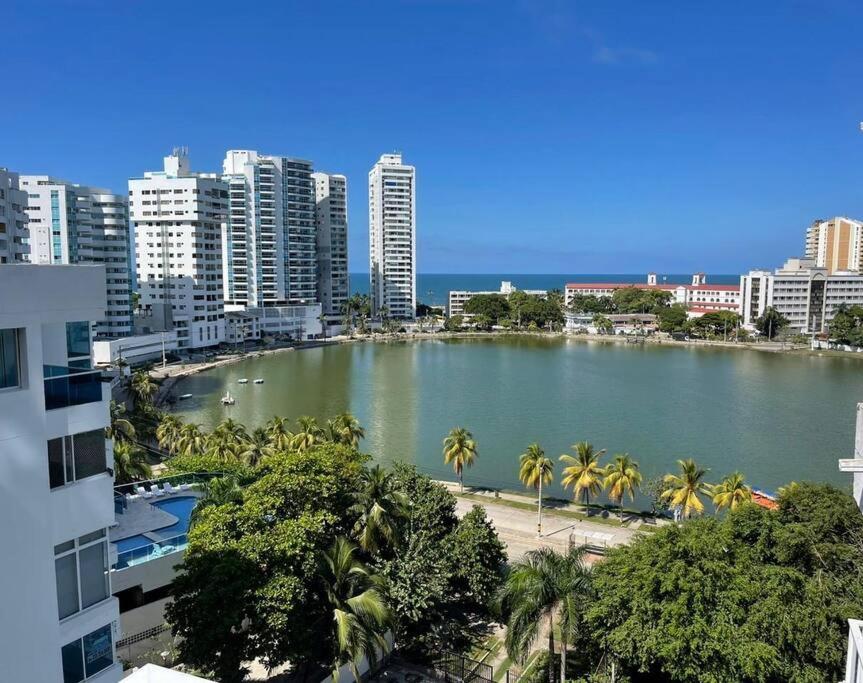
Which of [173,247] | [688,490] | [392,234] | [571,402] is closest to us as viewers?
[688,490]

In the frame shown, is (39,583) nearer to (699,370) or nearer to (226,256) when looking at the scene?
(699,370)

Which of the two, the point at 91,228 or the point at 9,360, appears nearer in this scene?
the point at 9,360

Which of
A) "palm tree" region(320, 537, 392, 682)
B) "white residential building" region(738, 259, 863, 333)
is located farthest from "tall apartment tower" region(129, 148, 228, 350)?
"white residential building" region(738, 259, 863, 333)

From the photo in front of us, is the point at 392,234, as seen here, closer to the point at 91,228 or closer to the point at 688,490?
the point at 91,228

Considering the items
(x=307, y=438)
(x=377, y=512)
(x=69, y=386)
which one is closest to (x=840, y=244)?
(x=307, y=438)

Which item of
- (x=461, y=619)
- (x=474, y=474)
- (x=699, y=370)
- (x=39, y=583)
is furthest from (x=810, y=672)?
(x=699, y=370)

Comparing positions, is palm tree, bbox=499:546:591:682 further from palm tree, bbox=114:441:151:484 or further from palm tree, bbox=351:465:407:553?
palm tree, bbox=114:441:151:484
